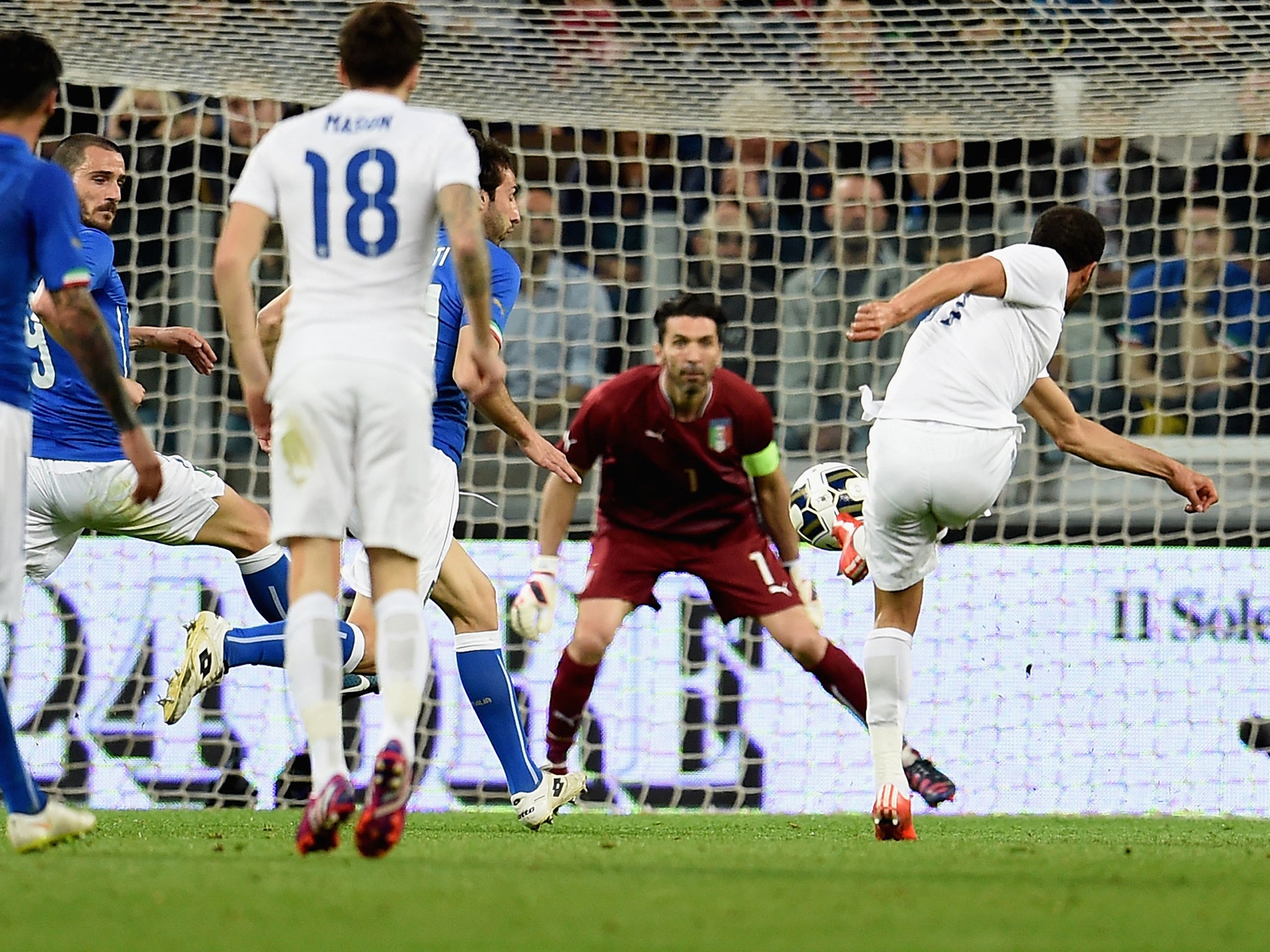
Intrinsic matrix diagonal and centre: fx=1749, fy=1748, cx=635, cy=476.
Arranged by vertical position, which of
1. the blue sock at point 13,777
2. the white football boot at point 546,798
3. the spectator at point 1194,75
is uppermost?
the spectator at point 1194,75

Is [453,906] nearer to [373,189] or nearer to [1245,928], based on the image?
[1245,928]

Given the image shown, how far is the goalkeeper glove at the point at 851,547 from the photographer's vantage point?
5500 mm

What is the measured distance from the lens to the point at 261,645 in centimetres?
527

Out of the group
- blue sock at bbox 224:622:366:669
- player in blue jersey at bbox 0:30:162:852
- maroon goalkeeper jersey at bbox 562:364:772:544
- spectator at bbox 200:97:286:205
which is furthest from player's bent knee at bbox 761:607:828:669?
spectator at bbox 200:97:286:205

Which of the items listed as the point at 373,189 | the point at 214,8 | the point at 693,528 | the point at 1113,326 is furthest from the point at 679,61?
the point at 373,189

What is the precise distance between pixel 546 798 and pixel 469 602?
66 cm

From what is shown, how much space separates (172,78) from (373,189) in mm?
4582

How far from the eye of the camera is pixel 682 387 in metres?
5.36

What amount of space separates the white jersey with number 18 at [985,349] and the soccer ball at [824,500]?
2.45ft

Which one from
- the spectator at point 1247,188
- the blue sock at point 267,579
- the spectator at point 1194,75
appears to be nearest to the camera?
the blue sock at point 267,579

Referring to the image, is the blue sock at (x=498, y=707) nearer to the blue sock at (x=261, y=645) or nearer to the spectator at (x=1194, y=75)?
the blue sock at (x=261, y=645)

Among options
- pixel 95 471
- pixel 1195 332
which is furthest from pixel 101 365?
pixel 1195 332

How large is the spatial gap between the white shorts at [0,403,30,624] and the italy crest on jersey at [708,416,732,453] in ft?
7.28

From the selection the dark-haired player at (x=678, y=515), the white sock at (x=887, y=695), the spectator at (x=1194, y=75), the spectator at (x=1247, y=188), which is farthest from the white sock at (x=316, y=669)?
the spectator at (x=1247, y=188)
